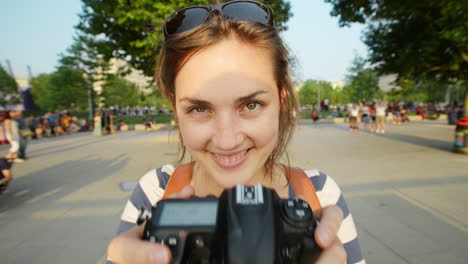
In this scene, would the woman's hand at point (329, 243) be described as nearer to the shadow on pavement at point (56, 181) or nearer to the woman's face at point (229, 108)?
the woman's face at point (229, 108)

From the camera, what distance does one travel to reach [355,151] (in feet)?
28.6

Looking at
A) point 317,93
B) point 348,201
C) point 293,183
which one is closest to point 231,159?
point 293,183

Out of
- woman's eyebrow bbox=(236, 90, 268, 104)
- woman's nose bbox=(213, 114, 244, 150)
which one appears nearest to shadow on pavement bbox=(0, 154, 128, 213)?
woman's nose bbox=(213, 114, 244, 150)

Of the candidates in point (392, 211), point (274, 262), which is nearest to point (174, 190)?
point (274, 262)

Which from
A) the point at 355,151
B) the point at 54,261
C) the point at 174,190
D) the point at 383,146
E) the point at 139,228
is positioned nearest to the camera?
the point at 139,228

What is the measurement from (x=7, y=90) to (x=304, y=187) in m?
55.9

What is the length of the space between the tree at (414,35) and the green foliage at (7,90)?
51370mm

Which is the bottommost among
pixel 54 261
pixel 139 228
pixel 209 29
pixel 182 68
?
pixel 54 261

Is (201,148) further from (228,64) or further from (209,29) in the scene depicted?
(209,29)

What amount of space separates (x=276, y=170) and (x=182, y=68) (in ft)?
2.46

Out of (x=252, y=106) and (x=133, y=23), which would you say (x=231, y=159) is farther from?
(x=133, y=23)

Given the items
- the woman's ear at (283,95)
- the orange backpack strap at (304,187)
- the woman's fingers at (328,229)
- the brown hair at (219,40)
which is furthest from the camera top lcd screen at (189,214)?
the woman's ear at (283,95)

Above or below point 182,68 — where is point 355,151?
below

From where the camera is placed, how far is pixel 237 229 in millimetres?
710
